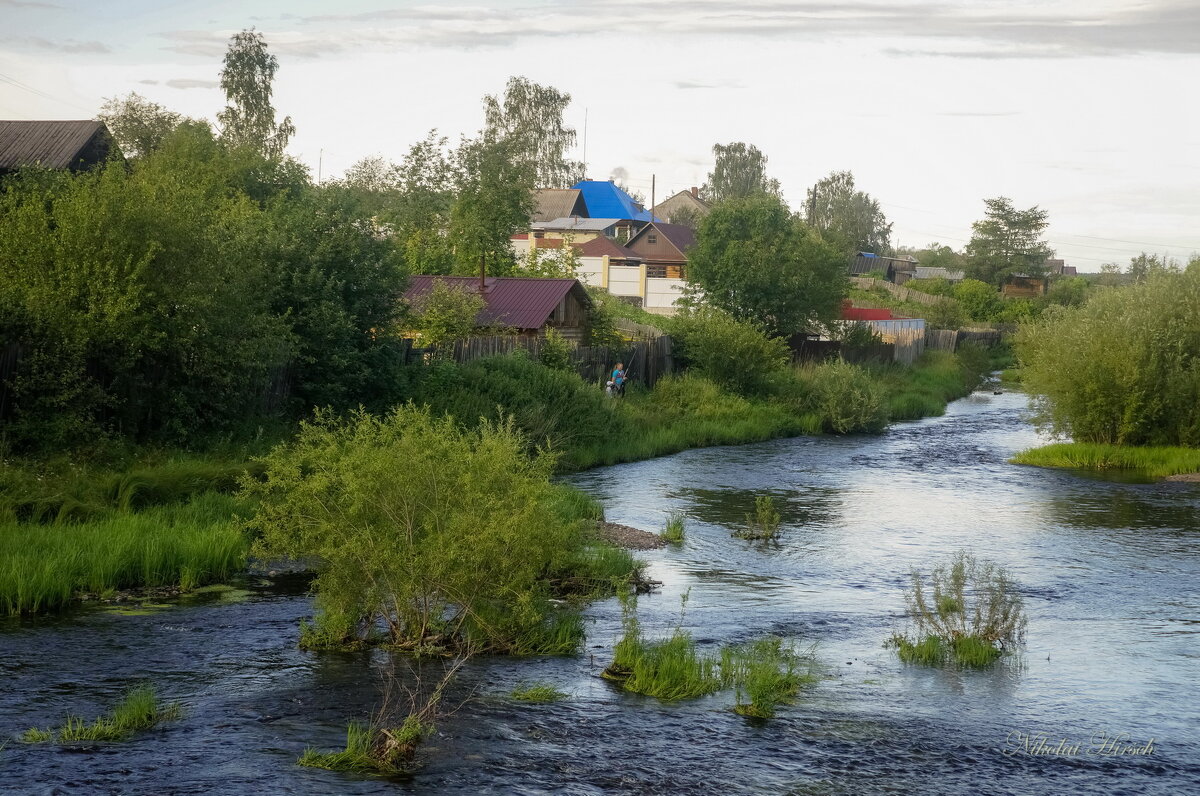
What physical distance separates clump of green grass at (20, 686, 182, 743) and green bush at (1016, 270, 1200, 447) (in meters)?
22.9

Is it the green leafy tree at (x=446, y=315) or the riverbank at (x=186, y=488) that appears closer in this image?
the riverbank at (x=186, y=488)

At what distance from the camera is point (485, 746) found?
28.3 ft

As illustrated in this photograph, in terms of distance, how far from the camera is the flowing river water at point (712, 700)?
26.6 ft

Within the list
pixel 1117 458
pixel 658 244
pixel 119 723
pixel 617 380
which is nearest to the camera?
pixel 119 723

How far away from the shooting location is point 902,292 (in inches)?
3118

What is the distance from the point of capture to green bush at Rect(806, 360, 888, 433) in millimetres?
33281

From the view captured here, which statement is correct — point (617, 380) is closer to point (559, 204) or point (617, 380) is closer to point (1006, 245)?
point (559, 204)

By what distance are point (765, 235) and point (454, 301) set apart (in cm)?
1687

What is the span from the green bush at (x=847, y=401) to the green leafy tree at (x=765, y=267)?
5.45 meters

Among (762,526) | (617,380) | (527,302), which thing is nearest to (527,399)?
(617,380)

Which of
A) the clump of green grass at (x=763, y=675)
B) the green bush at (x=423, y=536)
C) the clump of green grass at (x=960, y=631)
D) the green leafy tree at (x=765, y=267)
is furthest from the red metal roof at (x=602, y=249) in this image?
the clump of green grass at (x=763, y=675)

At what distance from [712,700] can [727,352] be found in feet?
77.4

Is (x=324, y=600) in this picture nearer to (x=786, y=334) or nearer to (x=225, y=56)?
(x=786, y=334)

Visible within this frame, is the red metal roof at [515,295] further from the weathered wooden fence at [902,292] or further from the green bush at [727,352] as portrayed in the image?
the weathered wooden fence at [902,292]
